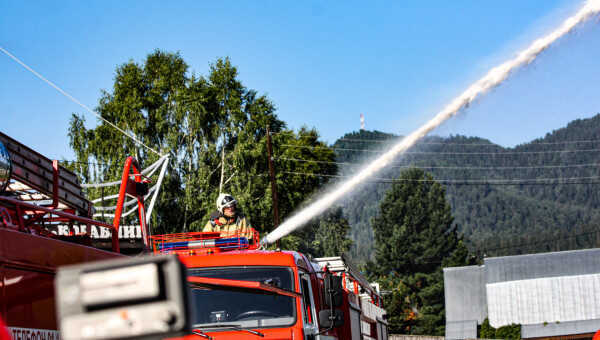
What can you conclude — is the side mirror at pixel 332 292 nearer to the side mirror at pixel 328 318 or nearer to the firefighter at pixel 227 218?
the side mirror at pixel 328 318

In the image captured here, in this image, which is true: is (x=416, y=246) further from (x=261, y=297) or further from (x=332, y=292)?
(x=261, y=297)

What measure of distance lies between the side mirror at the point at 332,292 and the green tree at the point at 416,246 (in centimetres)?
8526

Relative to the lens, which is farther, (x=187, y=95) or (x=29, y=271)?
(x=187, y=95)

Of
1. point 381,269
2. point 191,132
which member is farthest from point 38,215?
point 381,269

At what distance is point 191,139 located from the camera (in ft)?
136

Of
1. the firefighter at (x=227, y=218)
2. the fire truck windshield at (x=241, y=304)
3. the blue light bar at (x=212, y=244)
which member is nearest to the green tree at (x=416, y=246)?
the firefighter at (x=227, y=218)

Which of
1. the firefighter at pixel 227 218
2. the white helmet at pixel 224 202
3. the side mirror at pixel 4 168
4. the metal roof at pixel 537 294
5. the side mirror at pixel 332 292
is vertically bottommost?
the metal roof at pixel 537 294

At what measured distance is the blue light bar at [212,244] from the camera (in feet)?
30.3

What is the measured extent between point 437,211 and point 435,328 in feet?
61.6

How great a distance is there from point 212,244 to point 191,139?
3270 centimetres

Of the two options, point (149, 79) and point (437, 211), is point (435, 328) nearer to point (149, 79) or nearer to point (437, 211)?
point (437, 211)

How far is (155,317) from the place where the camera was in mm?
1974

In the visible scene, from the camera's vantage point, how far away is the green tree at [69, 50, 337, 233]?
39.8 m

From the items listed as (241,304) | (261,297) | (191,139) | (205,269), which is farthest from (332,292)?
(191,139)
